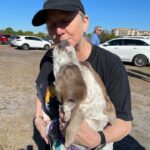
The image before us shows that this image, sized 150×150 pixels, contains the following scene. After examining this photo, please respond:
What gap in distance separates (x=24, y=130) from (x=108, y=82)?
14.5 feet

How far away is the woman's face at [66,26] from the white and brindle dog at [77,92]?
162 millimetres

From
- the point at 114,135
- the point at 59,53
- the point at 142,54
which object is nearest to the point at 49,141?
the point at 114,135

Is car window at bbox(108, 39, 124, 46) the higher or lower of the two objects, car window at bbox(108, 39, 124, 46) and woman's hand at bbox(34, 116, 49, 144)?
the higher

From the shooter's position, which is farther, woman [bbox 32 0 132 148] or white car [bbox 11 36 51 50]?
white car [bbox 11 36 51 50]

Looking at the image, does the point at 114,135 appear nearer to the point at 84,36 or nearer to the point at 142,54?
the point at 84,36

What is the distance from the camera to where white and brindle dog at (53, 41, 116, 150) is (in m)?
1.77

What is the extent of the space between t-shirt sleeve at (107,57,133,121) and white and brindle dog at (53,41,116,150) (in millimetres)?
125

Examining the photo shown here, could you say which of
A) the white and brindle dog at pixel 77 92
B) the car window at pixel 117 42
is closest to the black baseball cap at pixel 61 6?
the white and brindle dog at pixel 77 92

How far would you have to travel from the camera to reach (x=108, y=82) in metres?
2.04

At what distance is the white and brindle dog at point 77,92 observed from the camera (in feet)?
5.80

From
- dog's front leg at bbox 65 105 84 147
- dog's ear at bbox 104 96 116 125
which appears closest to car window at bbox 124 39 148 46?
dog's ear at bbox 104 96 116 125

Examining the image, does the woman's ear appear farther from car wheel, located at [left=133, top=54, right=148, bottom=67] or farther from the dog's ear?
car wheel, located at [left=133, top=54, right=148, bottom=67]

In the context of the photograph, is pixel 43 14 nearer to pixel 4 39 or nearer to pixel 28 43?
pixel 28 43

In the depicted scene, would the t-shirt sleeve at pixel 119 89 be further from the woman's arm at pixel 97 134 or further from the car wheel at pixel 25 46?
the car wheel at pixel 25 46
